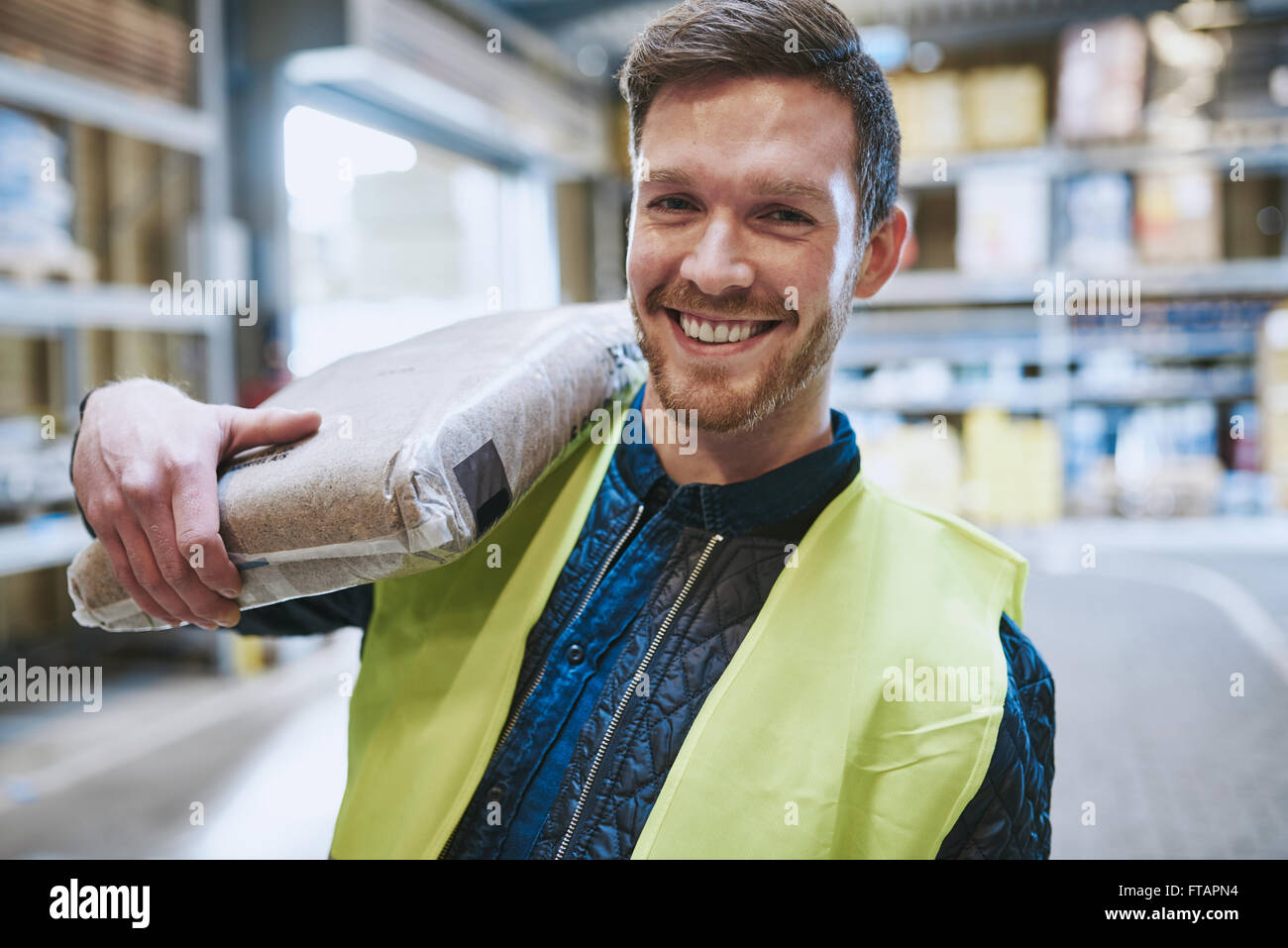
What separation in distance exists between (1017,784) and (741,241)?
0.56 metres

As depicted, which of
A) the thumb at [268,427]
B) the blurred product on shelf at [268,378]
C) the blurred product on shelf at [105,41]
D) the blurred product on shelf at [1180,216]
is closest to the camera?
the thumb at [268,427]

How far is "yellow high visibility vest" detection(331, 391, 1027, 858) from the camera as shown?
837 mm

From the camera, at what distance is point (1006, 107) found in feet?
19.1

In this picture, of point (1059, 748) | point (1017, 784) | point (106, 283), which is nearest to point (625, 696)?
point (1017, 784)

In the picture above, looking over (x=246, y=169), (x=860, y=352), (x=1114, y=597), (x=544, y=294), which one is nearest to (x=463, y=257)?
(x=544, y=294)

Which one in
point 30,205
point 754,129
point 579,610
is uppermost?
point 30,205

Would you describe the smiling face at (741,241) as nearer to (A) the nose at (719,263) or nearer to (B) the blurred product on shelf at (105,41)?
(A) the nose at (719,263)

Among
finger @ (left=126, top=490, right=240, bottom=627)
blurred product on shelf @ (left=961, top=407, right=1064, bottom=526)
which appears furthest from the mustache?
blurred product on shelf @ (left=961, top=407, right=1064, bottom=526)

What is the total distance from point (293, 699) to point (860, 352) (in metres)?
4.07

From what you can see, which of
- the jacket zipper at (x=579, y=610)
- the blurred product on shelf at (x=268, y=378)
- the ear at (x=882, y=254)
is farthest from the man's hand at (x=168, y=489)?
the blurred product on shelf at (x=268, y=378)

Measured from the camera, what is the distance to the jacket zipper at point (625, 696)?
2.95ft

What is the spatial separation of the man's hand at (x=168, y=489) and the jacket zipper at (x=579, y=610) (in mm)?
282

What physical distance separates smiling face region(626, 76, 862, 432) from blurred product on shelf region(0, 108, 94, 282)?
113 inches

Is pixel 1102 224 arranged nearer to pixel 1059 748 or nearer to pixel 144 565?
pixel 1059 748
